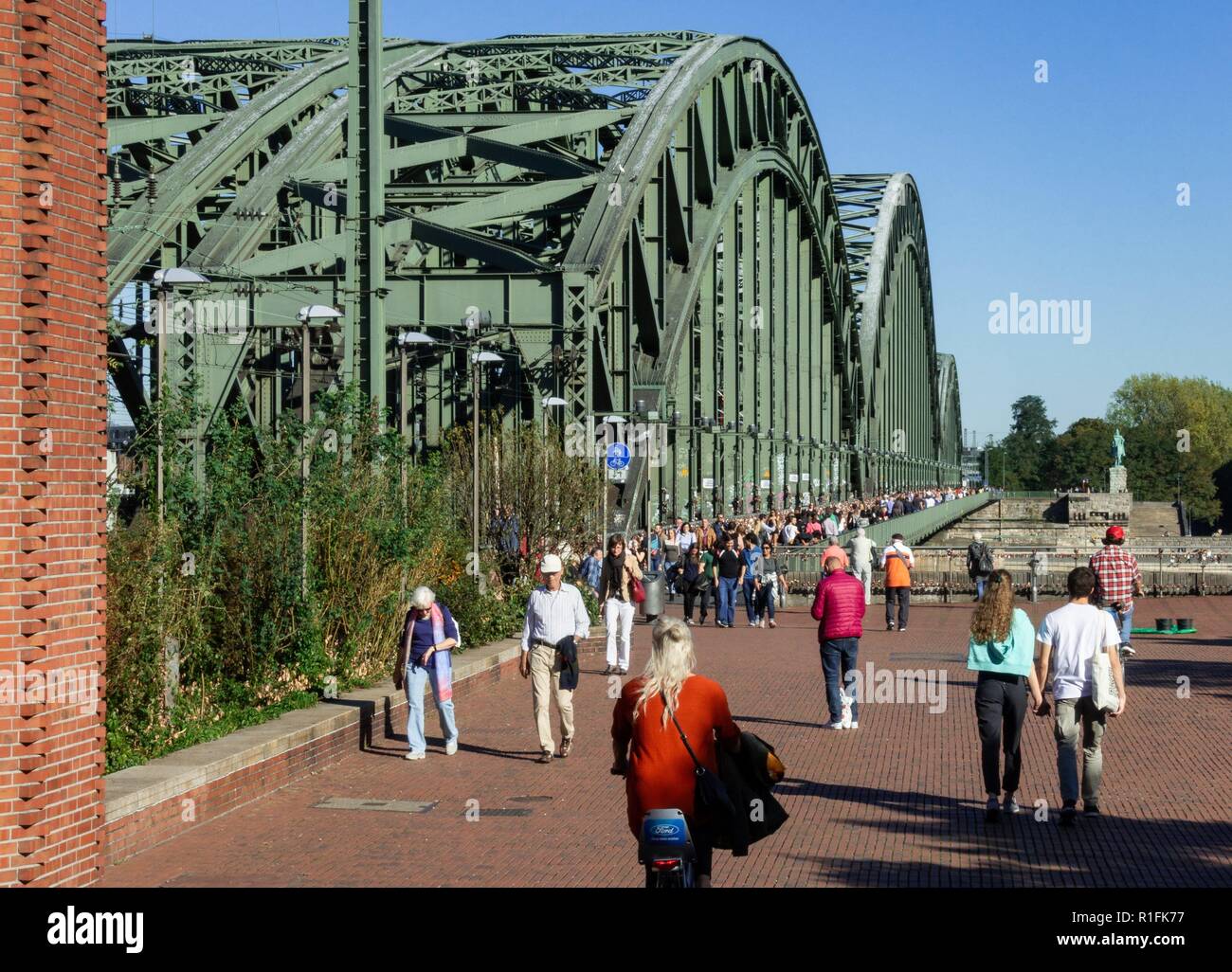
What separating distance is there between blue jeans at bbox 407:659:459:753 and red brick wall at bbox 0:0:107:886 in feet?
14.9

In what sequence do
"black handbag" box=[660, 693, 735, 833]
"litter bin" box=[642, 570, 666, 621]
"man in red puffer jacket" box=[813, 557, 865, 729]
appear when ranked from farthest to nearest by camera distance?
"litter bin" box=[642, 570, 666, 621]
"man in red puffer jacket" box=[813, 557, 865, 729]
"black handbag" box=[660, 693, 735, 833]

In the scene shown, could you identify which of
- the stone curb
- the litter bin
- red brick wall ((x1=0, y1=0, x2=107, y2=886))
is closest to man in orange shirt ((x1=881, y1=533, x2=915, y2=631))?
the litter bin

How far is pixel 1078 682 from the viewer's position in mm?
10422

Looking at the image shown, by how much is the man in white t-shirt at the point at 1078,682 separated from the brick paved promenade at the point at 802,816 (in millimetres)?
304

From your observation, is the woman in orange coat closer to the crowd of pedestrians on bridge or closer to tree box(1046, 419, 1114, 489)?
the crowd of pedestrians on bridge

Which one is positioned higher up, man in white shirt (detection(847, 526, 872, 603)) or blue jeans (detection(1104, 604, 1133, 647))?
man in white shirt (detection(847, 526, 872, 603))

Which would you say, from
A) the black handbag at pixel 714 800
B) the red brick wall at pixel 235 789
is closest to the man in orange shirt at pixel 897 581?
the red brick wall at pixel 235 789

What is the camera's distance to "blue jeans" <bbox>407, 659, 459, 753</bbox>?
12.9 meters

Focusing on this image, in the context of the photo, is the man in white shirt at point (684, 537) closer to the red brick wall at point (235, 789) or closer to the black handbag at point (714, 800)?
the red brick wall at point (235, 789)

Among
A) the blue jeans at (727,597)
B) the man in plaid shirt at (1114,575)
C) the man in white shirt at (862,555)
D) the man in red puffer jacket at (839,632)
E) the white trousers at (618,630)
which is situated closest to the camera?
the man in red puffer jacket at (839,632)

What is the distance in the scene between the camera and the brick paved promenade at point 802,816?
895cm

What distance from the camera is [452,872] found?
354 inches

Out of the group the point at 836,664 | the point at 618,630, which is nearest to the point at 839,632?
the point at 836,664
